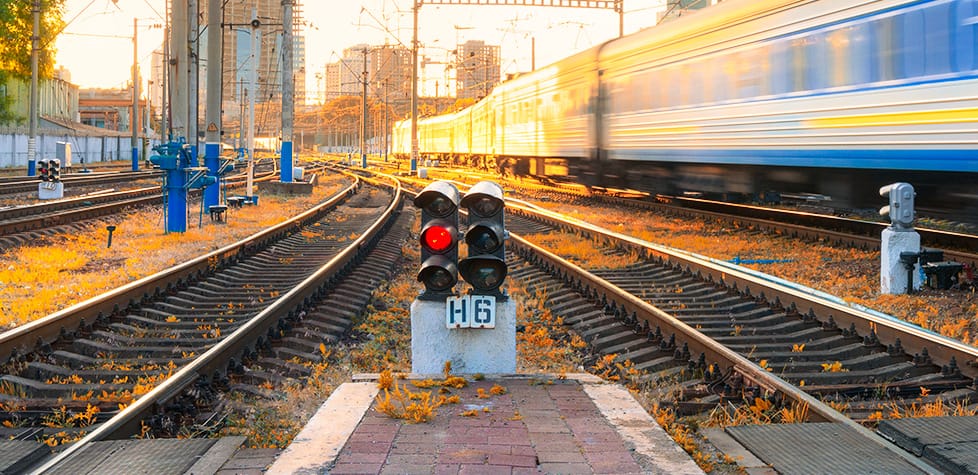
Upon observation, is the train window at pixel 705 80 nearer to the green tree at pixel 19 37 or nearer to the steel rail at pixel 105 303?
the steel rail at pixel 105 303

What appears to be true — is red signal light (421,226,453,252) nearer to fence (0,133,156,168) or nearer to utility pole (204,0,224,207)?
utility pole (204,0,224,207)

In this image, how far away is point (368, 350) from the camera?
309 inches

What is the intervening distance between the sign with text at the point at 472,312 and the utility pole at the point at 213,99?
16309 mm

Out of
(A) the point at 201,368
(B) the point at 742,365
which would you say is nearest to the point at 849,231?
(B) the point at 742,365

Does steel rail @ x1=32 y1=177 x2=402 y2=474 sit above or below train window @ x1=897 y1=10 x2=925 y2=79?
below

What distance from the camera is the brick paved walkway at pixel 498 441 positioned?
4.36 metres

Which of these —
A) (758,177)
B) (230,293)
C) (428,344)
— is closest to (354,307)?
(230,293)

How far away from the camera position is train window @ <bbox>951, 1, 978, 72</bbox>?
9695 millimetres

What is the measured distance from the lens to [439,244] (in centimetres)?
646

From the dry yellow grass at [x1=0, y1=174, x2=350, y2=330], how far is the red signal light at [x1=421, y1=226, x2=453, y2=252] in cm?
397

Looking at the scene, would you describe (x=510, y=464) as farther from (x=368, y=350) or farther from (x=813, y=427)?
(x=368, y=350)

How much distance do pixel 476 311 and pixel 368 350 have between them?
176 cm

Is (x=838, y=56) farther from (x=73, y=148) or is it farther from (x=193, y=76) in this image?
(x=73, y=148)

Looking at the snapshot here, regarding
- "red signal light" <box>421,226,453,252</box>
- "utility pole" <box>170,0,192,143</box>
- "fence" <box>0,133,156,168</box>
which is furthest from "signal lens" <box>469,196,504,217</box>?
"fence" <box>0,133,156,168</box>
